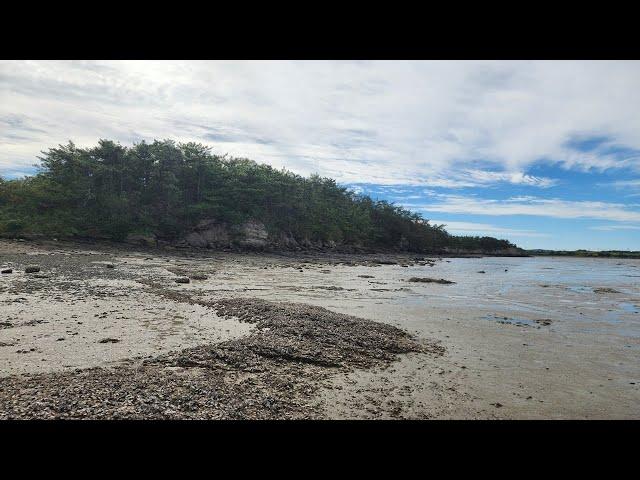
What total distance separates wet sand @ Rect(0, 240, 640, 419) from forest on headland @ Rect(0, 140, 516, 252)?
3166 centimetres

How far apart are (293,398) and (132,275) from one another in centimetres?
1857

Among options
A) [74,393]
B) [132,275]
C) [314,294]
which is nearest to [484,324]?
[314,294]

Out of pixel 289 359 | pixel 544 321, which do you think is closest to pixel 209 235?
pixel 544 321

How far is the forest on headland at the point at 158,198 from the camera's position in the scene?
4372 centimetres

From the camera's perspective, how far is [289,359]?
332 inches

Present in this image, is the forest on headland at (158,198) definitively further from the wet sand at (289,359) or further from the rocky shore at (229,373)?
the rocky shore at (229,373)

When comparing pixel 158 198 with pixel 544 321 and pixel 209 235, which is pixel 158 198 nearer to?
pixel 209 235

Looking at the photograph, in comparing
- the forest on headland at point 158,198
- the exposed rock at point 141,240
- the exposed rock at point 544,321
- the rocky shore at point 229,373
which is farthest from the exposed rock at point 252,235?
the exposed rock at point 544,321

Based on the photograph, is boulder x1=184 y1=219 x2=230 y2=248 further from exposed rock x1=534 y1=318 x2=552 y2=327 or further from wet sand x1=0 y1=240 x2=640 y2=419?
exposed rock x1=534 y1=318 x2=552 y2=327

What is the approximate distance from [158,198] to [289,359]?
53.5 meters

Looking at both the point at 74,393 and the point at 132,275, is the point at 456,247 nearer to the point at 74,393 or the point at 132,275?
the point at 132,275

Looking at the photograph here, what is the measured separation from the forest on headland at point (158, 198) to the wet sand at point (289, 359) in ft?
104
